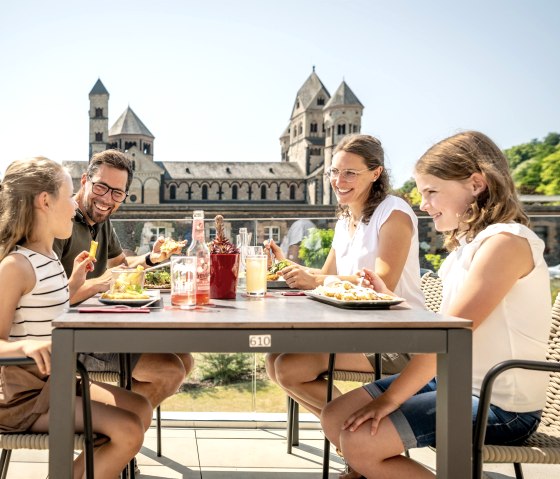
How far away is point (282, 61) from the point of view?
7281cm

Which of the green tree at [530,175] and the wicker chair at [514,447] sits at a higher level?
the green tree at [530,175]

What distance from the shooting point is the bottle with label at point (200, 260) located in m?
1.64

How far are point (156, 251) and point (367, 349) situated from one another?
5.07 ft

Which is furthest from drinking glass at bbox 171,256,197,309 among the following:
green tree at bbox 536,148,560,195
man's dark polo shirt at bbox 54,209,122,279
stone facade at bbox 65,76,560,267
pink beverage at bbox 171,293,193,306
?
green tree at bbox 536,148,560,195

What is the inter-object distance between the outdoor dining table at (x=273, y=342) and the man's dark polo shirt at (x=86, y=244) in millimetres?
1155

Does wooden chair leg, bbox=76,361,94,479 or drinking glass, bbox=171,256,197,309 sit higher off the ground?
drinking glass, bbox=171,256,197,309

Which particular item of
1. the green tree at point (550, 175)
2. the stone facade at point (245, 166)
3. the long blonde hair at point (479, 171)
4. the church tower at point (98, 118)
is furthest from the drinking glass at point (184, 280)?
the church tower at point (98, 118)

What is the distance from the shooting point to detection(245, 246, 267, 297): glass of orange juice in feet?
6.07

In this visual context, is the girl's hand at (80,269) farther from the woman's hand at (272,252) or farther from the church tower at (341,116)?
the church tower at (341,116)

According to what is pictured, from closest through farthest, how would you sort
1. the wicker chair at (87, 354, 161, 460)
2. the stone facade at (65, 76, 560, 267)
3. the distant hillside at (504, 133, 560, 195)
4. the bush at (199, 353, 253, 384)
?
1. the wicker chair at (87, 354, 161, 460)
2. the bush at (199, 353, 253, 384)
3. the distant hillside at (504, 133, 560, 195)
4. the stone facade at (65, 76, 560, 267)

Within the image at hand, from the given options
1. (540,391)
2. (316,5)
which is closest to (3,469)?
(540,391)

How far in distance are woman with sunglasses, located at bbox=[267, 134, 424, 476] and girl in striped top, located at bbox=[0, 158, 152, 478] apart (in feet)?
2.13

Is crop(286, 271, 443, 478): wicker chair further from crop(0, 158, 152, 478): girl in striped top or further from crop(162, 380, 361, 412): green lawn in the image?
crop(0, 158, 152, 478): girl in striped top

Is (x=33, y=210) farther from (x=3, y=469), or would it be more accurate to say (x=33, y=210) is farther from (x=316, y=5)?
(x=316, y=5)
